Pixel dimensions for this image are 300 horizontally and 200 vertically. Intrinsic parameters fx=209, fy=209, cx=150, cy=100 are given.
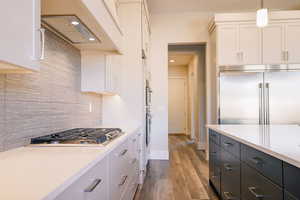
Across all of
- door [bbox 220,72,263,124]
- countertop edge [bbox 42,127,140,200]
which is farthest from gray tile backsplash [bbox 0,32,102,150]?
door [bbox 220,72,263,124]

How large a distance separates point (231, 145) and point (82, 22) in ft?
5.51

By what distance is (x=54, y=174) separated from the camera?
0.83 m

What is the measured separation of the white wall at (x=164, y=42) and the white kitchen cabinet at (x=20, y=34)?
11.9 feet

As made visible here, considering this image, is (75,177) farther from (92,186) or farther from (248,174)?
(248,174)

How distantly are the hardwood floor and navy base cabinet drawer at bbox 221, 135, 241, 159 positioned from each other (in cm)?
77

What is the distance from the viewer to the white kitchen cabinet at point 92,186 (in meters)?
0.83

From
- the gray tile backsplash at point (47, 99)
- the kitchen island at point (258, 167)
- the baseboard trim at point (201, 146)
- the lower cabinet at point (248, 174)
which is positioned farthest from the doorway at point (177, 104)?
the gray tile backsplash at point (47, 99)

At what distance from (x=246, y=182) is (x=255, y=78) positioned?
2.53m

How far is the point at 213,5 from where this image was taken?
13.9 ft

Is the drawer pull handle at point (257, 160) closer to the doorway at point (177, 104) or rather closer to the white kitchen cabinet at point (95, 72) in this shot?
the white kitchen cabinet at point (95, 72)

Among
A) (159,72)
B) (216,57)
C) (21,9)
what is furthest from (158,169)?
(21,9)

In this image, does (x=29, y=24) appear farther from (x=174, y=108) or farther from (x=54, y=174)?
(x=174, y=108)

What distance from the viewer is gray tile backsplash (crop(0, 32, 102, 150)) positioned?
1.27m

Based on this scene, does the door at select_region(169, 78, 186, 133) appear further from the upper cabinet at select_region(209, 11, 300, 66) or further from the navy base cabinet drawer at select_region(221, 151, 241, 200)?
the navy base cabinet drawer at select_region(221, 151, 241, 200)
